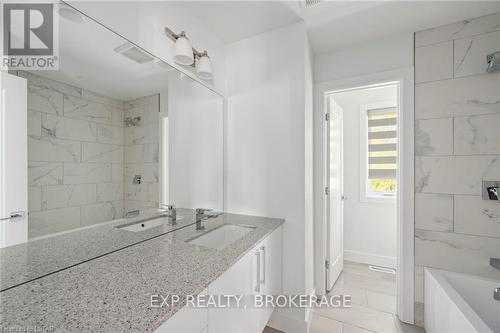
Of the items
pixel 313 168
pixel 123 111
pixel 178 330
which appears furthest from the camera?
pixel 313 168

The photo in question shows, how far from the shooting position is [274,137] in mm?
1781

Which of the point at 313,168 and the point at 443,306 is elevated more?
the point at 313,168

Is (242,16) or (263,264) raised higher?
(242,16)

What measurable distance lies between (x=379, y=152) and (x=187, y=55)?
8.96 ft

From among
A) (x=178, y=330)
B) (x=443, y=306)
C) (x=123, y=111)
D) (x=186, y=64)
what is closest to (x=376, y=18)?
(x=186, y=64)

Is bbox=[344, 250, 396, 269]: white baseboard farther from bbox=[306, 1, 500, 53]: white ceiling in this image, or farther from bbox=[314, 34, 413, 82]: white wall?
bbox=[306, 1, 500, 53]: white ceiling

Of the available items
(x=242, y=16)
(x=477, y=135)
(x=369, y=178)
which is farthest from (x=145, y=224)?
(x=369, y=178)

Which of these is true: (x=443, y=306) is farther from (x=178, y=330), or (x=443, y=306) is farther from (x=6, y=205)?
(x=6, y=205)

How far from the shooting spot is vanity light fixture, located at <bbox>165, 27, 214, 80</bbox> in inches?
55.0

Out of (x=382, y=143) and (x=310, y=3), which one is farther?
(x=382, y=143)

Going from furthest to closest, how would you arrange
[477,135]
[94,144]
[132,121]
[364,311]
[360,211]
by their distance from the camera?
[360,211], [364,311], [477,135], [132,121], [94,144]

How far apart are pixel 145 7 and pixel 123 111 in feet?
2.24

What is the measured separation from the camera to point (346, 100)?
9.82ft

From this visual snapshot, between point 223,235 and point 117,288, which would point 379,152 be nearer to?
point 223,235
